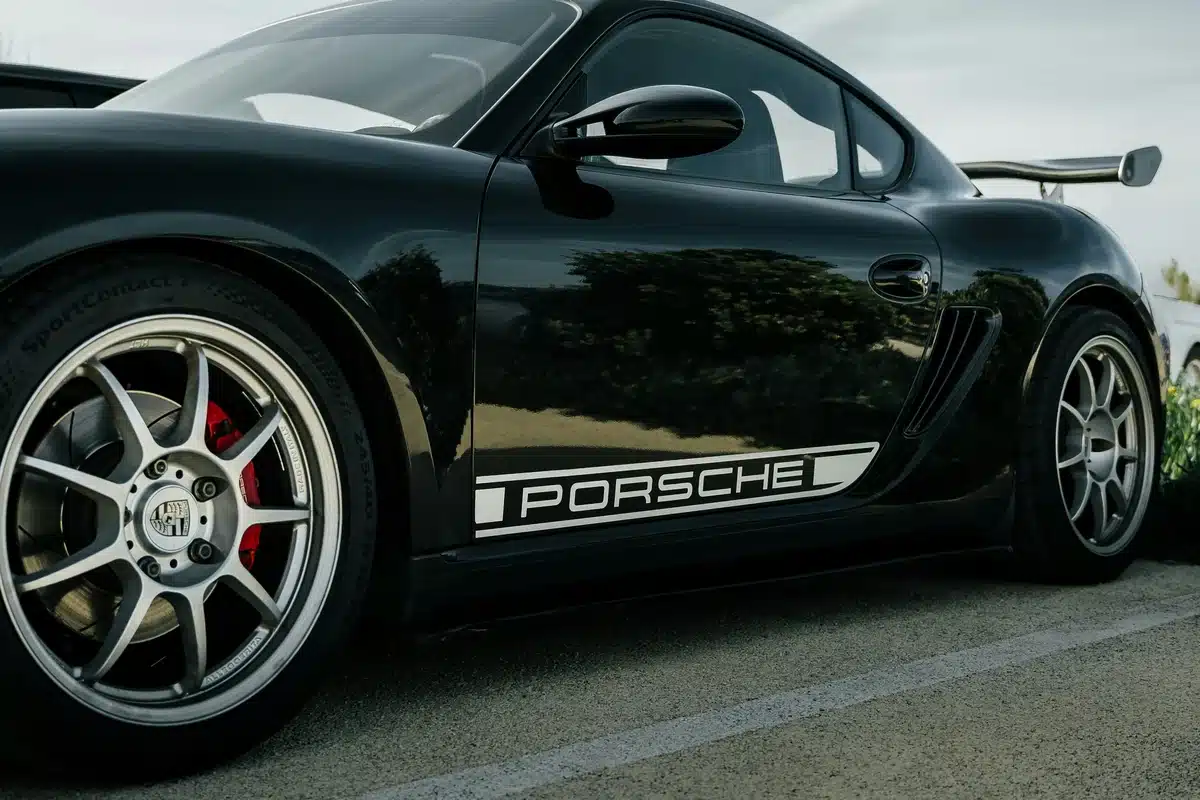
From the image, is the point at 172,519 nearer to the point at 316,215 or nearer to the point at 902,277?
the point at 316,215

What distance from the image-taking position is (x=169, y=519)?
227 centimetres

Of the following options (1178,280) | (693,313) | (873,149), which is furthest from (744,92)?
(1178,280)

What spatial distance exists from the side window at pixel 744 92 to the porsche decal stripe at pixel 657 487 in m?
0.63

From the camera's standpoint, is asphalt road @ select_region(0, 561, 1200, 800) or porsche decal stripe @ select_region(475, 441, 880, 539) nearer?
asphalt road @ select_region(0, 561, 1200, 800)

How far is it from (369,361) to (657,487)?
28.5 inches

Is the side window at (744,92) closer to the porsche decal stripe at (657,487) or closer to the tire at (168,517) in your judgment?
the porsche decal stripe at (657,487)

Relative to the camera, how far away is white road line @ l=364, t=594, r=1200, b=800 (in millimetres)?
2266

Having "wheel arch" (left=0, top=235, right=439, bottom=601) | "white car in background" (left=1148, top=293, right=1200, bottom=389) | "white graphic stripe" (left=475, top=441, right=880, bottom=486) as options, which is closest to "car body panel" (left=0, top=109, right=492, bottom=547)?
"wheel arch" (left=0, top=235, right=439, bottom=601)

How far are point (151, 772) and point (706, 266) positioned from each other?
144cm

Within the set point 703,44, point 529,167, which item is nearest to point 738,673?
point 529,167

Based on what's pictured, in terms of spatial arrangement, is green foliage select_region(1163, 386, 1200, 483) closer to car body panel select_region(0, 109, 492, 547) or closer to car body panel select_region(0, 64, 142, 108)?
car body panel select_region(0, 109, 492, 547)

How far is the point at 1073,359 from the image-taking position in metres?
3.96

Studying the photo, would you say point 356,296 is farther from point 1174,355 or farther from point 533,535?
point 1174,355

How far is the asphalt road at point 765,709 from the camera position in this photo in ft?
7.50
